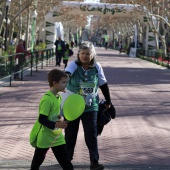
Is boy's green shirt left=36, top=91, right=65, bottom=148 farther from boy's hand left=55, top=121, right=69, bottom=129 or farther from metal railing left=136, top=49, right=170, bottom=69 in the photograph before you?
metal railing left=136, top=49, right=170, bottom=69

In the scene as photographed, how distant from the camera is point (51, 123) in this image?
18.5ft

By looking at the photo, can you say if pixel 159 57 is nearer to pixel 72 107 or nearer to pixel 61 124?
pixel 72 107

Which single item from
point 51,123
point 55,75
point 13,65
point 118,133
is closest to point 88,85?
point 55,75

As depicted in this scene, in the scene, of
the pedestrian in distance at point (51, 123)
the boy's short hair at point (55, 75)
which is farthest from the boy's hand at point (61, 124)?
the boy's short hair at point (55, 75)

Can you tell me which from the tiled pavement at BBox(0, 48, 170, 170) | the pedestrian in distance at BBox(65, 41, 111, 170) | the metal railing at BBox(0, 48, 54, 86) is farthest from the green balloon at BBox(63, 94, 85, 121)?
the metal railing at BBox(0, 48, 54, 86)

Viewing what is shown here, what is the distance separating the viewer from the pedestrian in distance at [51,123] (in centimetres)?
566

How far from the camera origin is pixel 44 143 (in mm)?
5750

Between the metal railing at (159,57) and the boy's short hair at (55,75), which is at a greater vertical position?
the boy's short hair at (55,75)

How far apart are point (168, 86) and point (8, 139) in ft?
42.4

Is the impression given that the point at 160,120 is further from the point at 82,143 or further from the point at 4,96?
the point at 4,96

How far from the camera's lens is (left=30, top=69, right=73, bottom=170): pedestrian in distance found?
18.6 ft

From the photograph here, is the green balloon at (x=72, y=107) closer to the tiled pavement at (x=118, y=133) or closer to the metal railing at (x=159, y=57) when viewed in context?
the tiled pavement at (x=118, y=133)

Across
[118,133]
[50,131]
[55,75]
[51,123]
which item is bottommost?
[118,133]

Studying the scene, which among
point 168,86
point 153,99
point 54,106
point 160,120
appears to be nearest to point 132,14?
point 168,86
